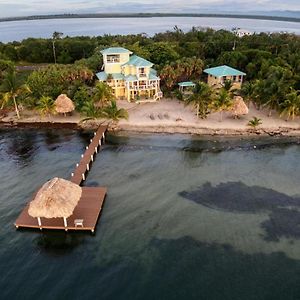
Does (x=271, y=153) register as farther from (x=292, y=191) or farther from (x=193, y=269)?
(x=193, y=269)

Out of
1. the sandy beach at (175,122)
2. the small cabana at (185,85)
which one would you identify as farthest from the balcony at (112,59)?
the small cabana at (185,85)

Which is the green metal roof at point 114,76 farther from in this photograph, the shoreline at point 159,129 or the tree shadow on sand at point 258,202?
the tree shadow on sand at point 258,202

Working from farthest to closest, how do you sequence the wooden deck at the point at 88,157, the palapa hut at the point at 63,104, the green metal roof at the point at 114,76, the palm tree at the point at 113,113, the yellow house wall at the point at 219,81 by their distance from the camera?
the yellow house wall at the point at 219,81 → the green metal roof at the point at 114,76 → the palapa hut at the point at 63,104 → the palm tree at the point at 113,113 → the wooden deck at the point at 88,157

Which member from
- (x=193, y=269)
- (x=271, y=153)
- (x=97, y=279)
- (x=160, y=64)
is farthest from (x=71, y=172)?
(x=160, y=64)

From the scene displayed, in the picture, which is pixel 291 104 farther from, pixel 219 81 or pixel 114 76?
pixel 114 76

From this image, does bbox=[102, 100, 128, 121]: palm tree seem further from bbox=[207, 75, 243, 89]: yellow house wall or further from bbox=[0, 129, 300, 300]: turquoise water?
bbox=[207, 75, 243, 89]: yellow house wall

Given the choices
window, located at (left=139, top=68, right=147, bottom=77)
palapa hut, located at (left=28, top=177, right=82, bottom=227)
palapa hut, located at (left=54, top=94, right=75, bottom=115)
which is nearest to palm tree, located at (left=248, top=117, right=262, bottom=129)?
window, located at (left=139, top=68, right=147, bottom=77)
